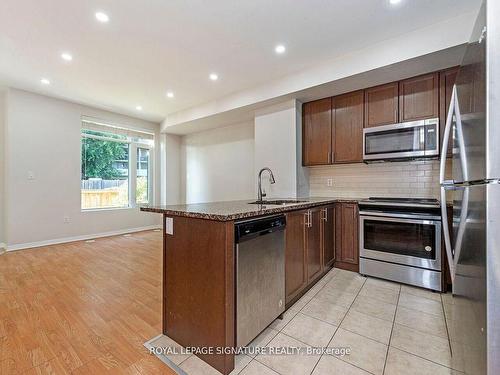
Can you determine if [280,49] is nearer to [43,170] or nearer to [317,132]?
[317,132]

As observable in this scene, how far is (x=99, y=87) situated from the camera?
159 inches

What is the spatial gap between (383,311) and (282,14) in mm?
2961

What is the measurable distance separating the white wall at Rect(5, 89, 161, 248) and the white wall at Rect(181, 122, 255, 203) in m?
2.17

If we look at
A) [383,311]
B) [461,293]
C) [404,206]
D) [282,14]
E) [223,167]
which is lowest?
[383,311]

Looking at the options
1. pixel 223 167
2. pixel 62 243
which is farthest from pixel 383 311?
pixel 62 243

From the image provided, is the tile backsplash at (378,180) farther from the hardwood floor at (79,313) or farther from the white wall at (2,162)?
the white wall at (2,162)

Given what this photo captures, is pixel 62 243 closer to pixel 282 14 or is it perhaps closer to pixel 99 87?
pixel 99 87

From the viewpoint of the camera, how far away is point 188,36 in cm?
264

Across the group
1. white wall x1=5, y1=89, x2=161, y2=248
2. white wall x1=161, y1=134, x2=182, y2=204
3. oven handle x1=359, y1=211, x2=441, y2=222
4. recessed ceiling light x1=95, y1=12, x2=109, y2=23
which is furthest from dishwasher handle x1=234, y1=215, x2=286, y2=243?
white wall x1=161, y1=134, x2=182, y2=204

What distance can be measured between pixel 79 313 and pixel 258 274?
5.66 ft

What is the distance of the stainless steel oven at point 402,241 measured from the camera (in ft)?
8.26

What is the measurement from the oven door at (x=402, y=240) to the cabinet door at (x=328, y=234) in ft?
1.15

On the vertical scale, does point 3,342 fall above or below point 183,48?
below

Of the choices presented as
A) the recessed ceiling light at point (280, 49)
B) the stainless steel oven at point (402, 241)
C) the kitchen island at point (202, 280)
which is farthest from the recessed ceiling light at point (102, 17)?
the stainless steel oven at point (402, 241)
